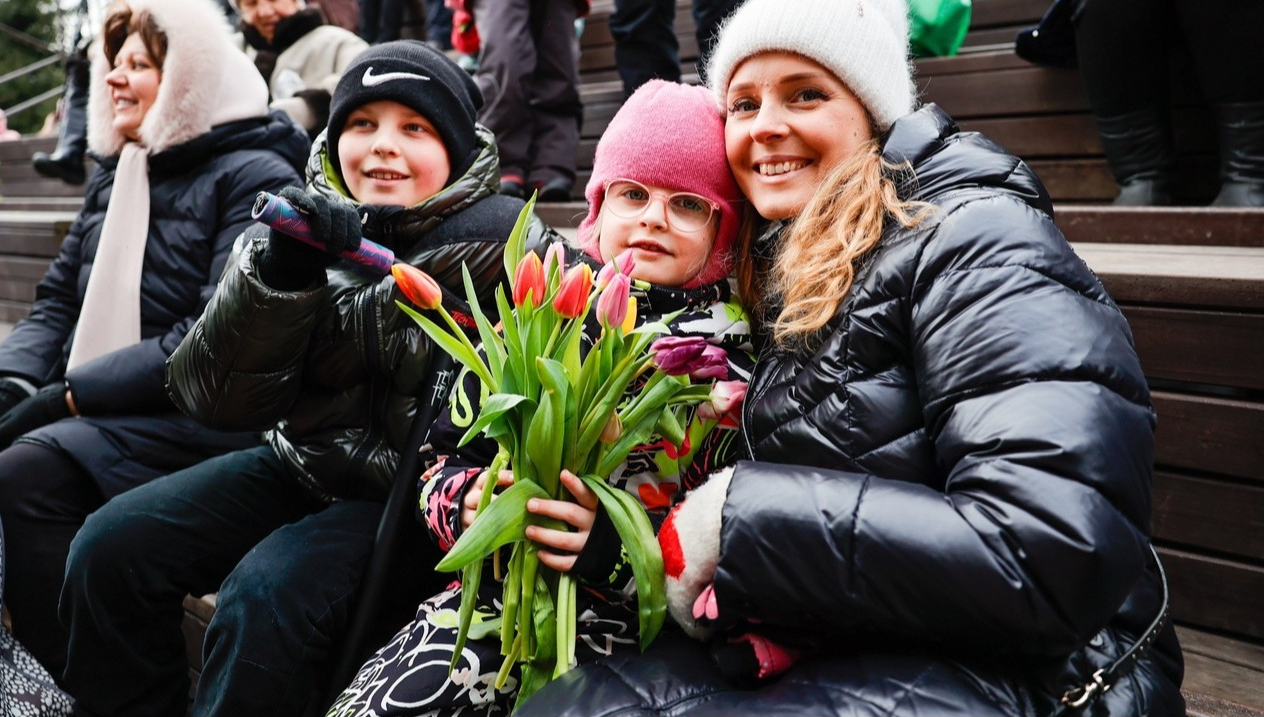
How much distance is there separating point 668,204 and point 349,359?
2.42 ft

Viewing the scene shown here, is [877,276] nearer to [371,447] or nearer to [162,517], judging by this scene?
[371,447]

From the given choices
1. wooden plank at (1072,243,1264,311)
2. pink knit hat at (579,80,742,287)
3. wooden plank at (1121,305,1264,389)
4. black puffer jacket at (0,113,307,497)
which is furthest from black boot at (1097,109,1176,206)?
black puffer jacket at (0,113,307,497)

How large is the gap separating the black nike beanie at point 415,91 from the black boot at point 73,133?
4.48 metres

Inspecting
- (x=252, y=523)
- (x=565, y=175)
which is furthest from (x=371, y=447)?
(x=565, y=175)

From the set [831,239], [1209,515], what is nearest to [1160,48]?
[1209,515]

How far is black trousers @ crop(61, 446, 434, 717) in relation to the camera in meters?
1.83

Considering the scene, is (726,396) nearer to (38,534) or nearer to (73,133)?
(38,534)

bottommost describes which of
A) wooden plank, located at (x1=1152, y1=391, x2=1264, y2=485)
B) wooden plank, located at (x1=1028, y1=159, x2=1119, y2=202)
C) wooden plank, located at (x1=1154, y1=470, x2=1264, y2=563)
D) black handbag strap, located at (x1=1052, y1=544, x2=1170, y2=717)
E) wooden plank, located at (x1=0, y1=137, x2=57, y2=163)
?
wooden plank, located at (x1=0, y1=137, x2=57, y2=163)

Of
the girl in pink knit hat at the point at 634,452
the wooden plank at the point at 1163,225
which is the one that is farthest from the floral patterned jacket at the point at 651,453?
the wooden plank at the point at 1163,225

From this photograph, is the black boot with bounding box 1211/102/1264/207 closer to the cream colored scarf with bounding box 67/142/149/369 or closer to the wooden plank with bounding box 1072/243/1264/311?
the wooden plank with bounding box 1072/243/1264/311

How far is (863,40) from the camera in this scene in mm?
1577

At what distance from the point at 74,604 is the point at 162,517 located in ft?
0.83

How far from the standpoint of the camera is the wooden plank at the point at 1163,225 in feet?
7.89

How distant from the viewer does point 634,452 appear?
5.36 ft
